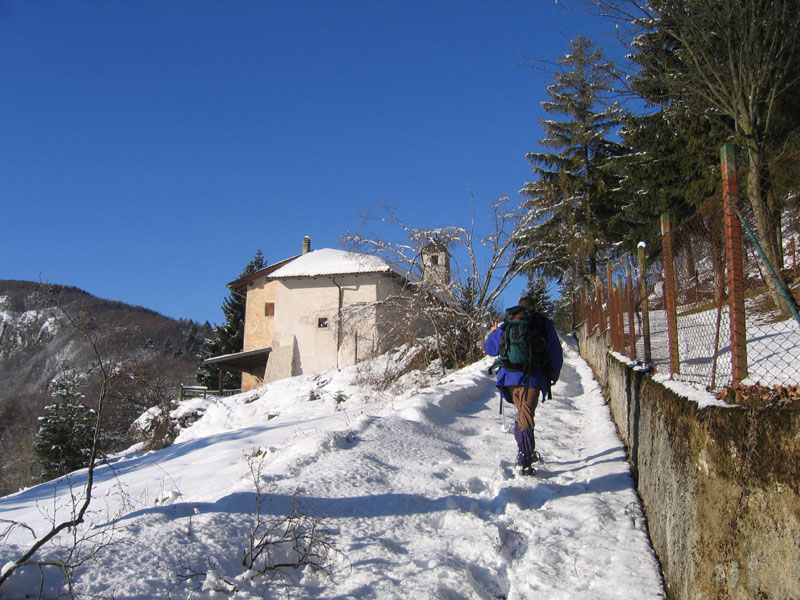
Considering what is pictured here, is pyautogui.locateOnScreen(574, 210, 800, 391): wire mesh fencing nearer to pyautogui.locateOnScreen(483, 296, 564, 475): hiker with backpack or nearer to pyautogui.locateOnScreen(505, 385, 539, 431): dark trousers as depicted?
pyautogui.locateOnScreen(483, 296, 564, 475): hiker with backpack

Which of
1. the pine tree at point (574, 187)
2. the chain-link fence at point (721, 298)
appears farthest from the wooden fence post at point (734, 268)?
the pine tree at point (574, 187)

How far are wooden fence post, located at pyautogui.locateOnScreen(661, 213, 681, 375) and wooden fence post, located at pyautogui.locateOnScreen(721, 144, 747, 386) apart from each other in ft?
4.03

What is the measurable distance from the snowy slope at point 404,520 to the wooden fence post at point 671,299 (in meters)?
1.20

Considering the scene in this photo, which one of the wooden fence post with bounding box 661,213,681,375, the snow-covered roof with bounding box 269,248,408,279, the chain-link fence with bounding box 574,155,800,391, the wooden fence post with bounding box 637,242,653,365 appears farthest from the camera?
the snow-covered roof with bounding box 269,248,408,279

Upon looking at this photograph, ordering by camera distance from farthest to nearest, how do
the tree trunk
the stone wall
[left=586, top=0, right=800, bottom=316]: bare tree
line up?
[left=586, top=0, right=800, bottom=316]: bare tree < the tree trunk < the stone wall

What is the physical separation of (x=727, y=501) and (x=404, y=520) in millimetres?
2334

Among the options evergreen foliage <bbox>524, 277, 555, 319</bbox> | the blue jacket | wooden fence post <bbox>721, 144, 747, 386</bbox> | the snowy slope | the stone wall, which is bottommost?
the snowy slope

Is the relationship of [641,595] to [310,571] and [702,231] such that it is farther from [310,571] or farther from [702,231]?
[702,231]

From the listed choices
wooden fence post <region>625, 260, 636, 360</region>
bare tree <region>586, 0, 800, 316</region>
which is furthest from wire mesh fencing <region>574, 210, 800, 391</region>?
bare tree <region>586, 0, 800, 316</region>

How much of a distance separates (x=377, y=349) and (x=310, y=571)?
15354 mm

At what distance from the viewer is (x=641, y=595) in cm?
293

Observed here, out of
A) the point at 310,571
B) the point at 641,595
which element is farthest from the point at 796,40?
the point at 310,571

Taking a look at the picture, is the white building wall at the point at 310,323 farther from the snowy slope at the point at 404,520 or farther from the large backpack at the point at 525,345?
the large backpack at the point at 525,345

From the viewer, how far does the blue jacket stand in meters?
5.11
